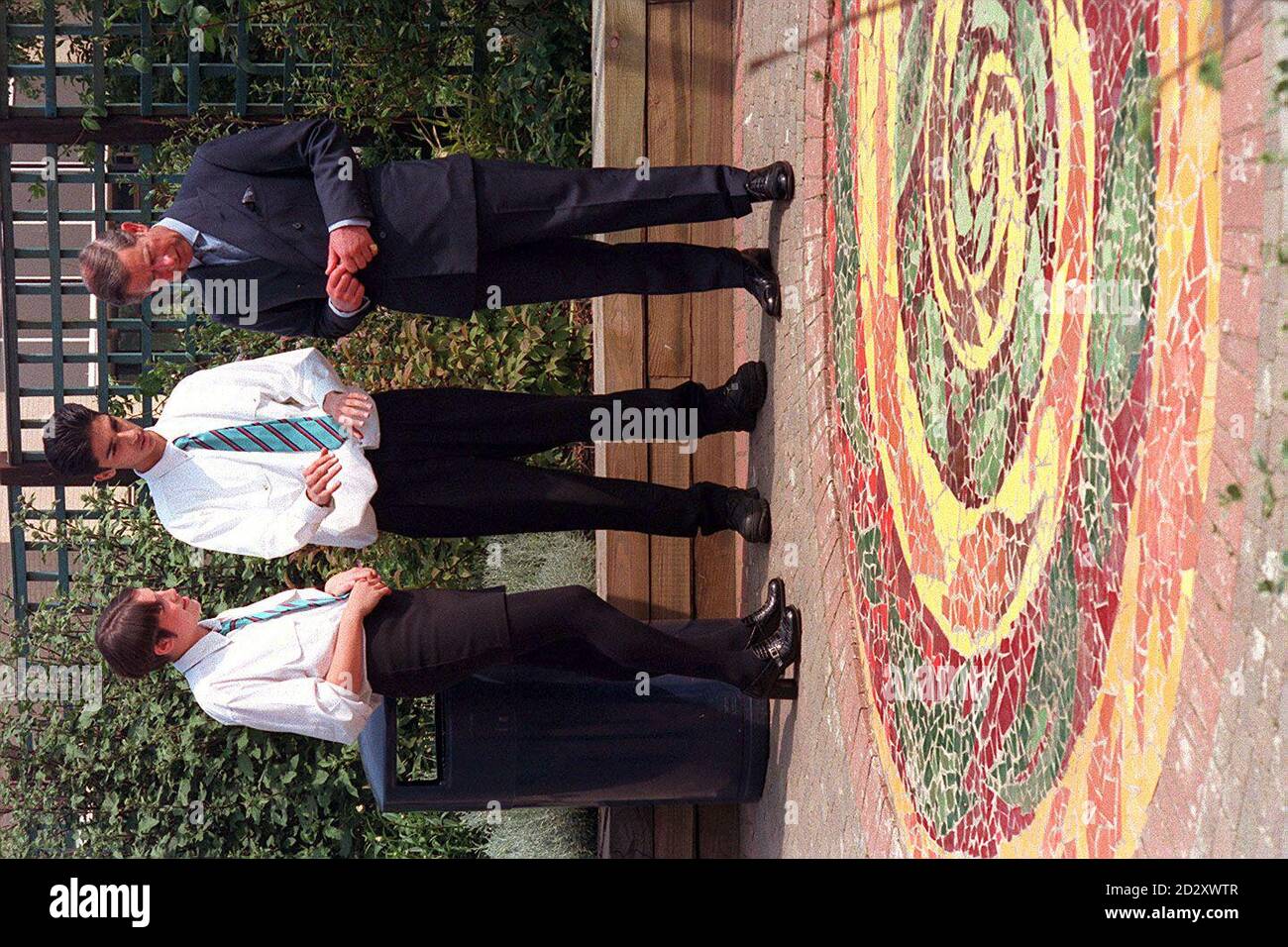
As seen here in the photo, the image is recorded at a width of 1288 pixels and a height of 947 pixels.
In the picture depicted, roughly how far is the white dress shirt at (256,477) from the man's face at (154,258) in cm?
33

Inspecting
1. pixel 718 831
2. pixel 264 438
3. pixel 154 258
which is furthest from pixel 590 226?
pixel 718 831

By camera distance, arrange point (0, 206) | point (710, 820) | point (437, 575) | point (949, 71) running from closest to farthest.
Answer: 1. point (949, 71)
2. point (710, 820)
3. point (437, 575)
4. point (0, 206)

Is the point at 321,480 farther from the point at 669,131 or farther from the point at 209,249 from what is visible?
the point at 669,131

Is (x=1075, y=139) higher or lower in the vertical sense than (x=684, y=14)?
lower

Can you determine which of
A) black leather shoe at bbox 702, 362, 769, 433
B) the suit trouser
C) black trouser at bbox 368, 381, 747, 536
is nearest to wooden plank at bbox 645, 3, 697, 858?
black leather shoe at bbox 702, 362, 769, 433

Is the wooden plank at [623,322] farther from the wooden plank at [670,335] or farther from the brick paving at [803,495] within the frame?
the brick paving at [803,495]

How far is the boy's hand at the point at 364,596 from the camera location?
4184 millimetres

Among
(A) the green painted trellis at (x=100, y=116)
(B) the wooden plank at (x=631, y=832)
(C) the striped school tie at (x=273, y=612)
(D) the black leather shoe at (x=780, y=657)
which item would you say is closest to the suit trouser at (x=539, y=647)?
(D) the black leather shoe at (x=780, y=657)

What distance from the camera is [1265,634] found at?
2.26 metres

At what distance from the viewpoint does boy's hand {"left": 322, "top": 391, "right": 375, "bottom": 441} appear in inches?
172

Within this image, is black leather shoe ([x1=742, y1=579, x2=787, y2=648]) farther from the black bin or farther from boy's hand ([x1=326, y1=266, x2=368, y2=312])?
boy's hand ([x1=326, y1=266, x2=368, y2=312])

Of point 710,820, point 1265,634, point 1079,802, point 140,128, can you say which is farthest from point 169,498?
point 140,128
